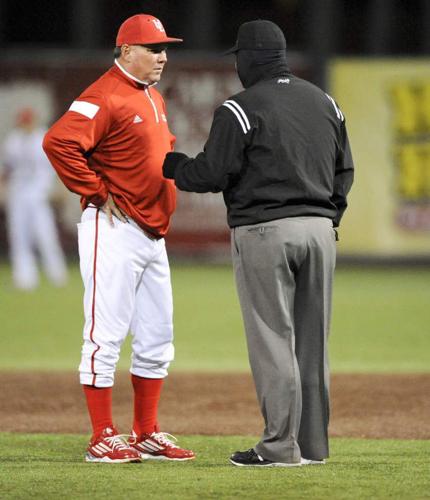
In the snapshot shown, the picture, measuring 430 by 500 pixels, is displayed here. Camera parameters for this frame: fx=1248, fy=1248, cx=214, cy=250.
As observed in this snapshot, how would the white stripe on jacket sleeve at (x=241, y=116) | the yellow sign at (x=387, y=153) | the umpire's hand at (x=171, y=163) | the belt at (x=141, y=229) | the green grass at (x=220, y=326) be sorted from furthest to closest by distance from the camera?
the yellow sign at (x=387, y=153), the green grass at (x=220, y=326), the belt at (x=141, y=229), the umpire's hand at (x=171, y=163), the white stripe on jacket sleeve at (x=241, y=116)

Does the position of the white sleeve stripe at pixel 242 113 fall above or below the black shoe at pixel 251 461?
above

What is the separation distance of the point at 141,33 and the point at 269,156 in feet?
3.40

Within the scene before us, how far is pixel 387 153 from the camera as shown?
20.2 meters

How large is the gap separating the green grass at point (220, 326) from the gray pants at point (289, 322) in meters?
4.05

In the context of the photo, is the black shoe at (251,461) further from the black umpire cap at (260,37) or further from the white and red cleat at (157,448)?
the black umpire cap at (260,37)

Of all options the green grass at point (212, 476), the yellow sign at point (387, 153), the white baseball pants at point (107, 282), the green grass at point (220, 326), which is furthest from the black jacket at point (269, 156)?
the yellow sign at point (387, 153)

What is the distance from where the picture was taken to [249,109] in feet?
19.1

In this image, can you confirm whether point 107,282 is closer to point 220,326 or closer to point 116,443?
point 116,443

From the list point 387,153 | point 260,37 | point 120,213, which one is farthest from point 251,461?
point 387,153

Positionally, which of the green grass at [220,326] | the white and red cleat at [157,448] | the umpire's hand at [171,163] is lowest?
the green grass at [220,326]

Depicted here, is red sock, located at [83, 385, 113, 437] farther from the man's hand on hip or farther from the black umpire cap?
the black umpire cap

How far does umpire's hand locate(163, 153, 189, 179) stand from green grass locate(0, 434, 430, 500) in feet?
4.71

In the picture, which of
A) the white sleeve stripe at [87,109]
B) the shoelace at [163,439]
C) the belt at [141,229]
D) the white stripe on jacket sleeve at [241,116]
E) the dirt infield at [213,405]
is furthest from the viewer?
the dirt infield at [213,405]

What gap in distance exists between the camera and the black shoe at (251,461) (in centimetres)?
593
